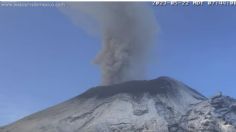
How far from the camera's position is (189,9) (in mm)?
11305

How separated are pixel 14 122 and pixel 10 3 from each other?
1.88 metres

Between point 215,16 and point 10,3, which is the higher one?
point 10,3

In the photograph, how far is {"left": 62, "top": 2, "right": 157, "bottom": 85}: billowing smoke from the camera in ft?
38.0

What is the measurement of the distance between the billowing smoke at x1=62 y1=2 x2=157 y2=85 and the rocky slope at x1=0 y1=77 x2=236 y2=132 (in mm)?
290

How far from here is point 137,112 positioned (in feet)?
40.5

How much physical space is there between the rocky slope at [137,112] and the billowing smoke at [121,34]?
0.95 ft

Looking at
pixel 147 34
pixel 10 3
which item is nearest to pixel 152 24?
pixel 147 34

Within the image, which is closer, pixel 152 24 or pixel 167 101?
pixel 152 24

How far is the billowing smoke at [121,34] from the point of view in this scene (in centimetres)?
1157

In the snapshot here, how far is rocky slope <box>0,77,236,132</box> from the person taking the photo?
11.5 metres

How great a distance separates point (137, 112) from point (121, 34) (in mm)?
1338

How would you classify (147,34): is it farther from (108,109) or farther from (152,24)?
(108,109)

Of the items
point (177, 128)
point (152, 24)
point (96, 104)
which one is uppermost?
point (152, 24)

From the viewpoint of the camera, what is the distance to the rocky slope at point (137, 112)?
37.8 feet
